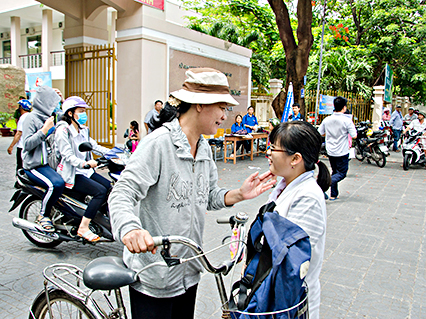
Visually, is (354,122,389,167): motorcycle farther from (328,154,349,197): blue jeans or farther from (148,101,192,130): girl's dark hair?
(148,101,192,130): girl's dark hair

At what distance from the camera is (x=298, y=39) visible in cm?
1167

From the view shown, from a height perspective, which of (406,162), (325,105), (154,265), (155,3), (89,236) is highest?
(155,3)

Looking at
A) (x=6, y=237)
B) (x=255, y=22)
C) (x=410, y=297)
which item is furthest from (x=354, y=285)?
(x=255, y=22)

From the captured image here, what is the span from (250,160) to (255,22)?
45.9ft

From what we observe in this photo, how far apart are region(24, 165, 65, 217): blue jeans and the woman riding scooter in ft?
0.27

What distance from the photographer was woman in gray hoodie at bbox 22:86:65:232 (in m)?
3.98

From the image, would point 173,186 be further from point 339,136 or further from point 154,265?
point 339,136

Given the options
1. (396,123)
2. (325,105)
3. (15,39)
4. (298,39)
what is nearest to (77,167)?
(298,39)

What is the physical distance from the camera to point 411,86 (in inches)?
930

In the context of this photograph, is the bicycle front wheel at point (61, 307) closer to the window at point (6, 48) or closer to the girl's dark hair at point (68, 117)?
the girl's dark hair at point (68, 117)

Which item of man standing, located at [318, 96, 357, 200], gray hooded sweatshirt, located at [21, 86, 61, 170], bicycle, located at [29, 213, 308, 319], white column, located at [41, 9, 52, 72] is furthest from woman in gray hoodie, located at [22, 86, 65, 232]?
white column, located at [41, 9, 52, 72]

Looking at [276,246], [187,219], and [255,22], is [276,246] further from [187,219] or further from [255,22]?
[255,22]

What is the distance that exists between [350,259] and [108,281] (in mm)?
3480

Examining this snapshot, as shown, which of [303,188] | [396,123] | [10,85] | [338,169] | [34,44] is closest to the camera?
[303,188]
